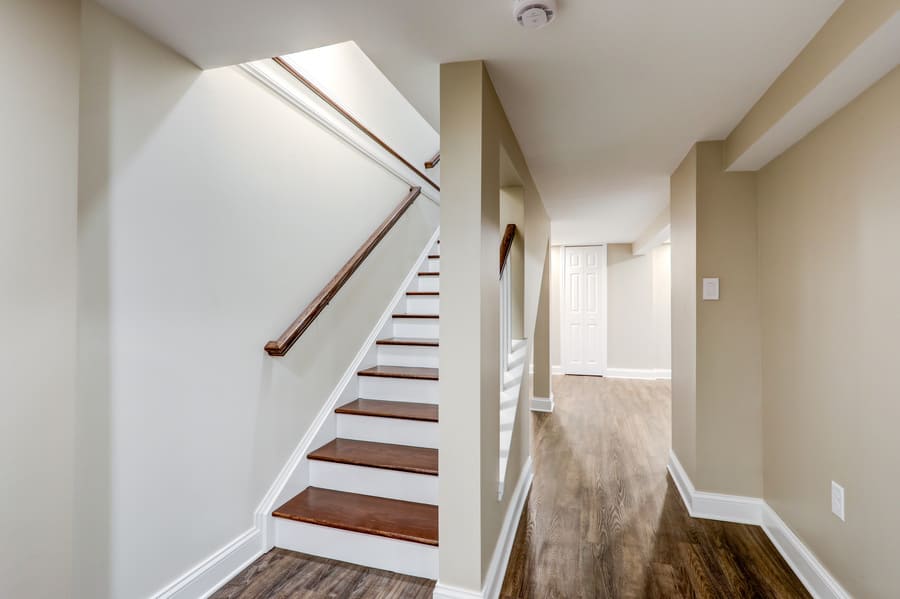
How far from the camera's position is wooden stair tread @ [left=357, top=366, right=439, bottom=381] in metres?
2.61

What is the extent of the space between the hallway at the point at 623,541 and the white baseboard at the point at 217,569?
1.11m

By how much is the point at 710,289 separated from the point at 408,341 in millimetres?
1864

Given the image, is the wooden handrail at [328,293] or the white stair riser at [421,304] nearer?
the wooden handrail at [328,293]

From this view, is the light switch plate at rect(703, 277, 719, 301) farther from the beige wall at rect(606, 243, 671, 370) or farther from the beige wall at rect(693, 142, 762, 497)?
the beige wall at rect(606, 243, 671, 370)

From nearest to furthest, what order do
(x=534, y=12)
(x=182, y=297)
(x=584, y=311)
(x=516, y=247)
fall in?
1. (x=534, y=12)
2. (x=182, y=297)
3. (x=516, y=247)
4. (x=584, y=311)

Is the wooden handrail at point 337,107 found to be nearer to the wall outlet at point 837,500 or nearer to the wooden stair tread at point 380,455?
the wooden stair tread at point 380,455

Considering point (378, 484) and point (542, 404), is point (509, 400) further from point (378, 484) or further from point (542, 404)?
point (542, 404)

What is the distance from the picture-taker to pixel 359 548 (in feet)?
6.42

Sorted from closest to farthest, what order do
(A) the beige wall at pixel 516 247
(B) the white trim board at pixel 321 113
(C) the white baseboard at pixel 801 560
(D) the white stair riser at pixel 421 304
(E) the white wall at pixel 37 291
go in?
(E) the white wall at pixel 37 291 → (C) the white baseboard at pixel 801 560 → (B) the white trim board at pixel 321 113 → (A) the beige wall at pixel 516 247 → (D) the white stair riser at pixel 421 304

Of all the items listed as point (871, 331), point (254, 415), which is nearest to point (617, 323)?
point (871, 331)

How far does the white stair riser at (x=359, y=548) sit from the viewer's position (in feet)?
6.16

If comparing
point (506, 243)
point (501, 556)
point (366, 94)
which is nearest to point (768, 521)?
point (501, 556)

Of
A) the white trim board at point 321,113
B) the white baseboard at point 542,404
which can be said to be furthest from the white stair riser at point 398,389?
the white baseboard at point 542,404

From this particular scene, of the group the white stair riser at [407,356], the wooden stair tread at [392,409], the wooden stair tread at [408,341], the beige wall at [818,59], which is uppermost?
the beige wall at [818,59]
